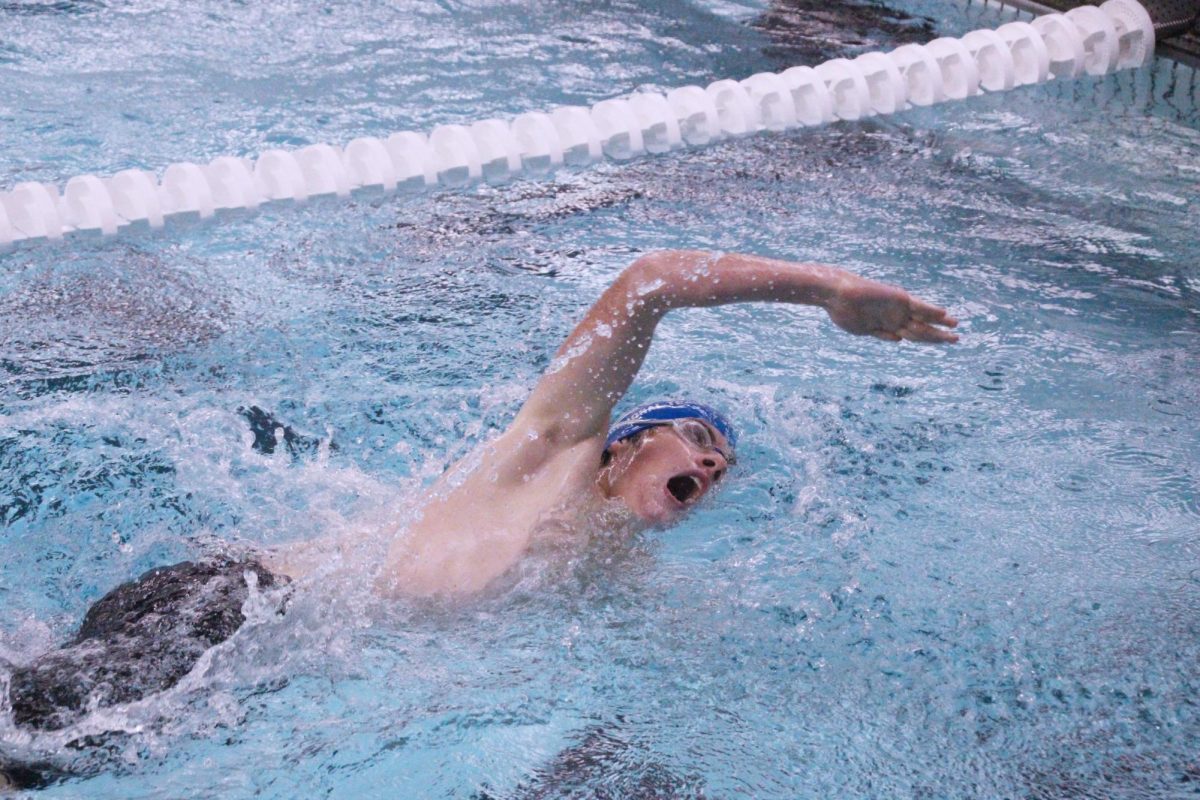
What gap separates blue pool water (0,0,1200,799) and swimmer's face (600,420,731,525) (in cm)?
16

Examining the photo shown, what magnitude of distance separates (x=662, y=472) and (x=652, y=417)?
20 centimetres

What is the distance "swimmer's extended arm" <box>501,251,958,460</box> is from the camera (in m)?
2.37

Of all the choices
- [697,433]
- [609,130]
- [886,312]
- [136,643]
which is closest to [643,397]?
[697,433]

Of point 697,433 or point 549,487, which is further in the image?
point 697,433

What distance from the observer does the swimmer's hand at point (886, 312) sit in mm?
2346

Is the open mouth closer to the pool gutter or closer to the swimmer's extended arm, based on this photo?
the swimmer's extended arm

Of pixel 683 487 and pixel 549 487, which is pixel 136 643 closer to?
pixel 549 487

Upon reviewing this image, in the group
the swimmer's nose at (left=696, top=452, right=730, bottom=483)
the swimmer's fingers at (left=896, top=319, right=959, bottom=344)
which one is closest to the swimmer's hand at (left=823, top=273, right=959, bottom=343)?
the swimmer's fingers at (left=896, top=319, right=959, bottom=344)

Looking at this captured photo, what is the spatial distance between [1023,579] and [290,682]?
167 centimetres

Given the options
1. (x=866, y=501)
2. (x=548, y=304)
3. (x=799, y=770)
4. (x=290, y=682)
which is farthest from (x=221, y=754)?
(x=548, y=304)

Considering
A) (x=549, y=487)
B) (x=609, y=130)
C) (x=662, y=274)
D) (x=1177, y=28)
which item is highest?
(x=1177, y=28)

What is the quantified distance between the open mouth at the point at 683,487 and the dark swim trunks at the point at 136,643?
0.93 metres

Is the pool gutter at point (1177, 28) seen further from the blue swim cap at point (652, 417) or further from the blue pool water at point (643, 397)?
the blue swim cap at point (652, 417)

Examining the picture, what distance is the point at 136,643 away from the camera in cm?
225
